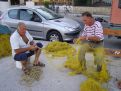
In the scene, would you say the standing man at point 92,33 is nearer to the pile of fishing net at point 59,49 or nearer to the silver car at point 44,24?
the pile of fishing net at point 59,49

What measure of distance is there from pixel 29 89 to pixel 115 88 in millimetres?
1754

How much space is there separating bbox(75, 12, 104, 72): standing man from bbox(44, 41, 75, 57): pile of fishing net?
81.7 inches

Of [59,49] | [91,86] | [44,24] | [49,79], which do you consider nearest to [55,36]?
[44,24]

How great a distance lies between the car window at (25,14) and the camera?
12.5 meters

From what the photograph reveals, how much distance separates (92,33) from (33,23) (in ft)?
19.6

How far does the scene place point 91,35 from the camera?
6520 millimetres

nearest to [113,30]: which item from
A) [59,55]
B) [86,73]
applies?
[59,55]

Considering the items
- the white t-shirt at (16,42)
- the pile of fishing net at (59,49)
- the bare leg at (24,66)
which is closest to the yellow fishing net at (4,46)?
the pile of fishing net at (59,49)

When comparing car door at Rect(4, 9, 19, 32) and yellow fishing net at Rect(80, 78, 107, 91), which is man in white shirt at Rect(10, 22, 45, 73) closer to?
yellow fishing net at Rect(80, 78, 107, 91)

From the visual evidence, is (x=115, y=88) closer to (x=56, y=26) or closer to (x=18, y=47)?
(x=18, y=47)

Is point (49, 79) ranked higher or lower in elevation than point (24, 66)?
lower

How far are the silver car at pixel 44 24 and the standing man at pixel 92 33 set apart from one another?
5.09 metres

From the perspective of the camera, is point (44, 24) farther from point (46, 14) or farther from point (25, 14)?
point (25, 14)

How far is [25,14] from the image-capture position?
12688 millimetres
